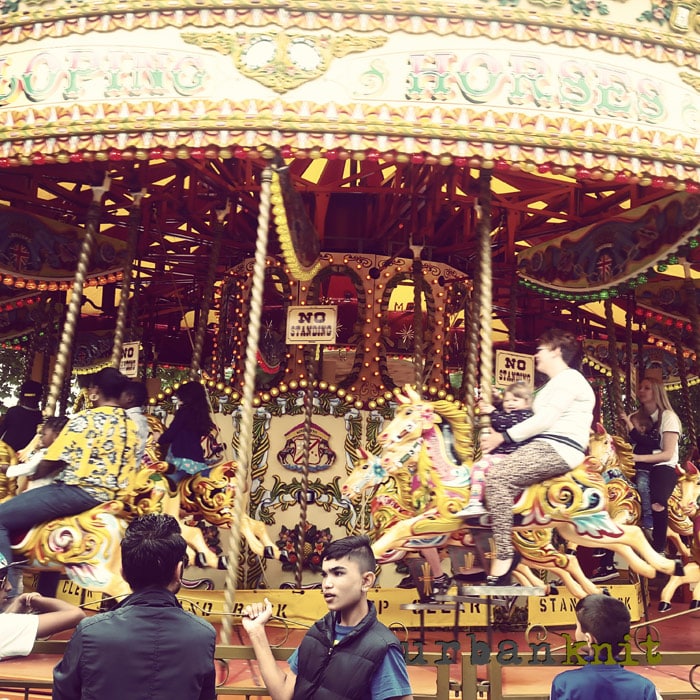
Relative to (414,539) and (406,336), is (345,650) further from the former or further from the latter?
(406,336)

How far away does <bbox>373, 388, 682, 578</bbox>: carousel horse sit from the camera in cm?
595

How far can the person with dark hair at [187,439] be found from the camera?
24.8 ft

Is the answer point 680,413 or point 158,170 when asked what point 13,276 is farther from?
point 680,413

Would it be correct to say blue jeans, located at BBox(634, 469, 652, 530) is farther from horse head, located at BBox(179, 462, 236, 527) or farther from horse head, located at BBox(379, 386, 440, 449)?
horse head, located at BBox(179, 462, 236, 527)

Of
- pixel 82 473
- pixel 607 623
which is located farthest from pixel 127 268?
pixel 607 623

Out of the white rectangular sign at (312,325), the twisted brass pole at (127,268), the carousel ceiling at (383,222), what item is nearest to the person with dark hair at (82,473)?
the white rectangular sign at (312,325)

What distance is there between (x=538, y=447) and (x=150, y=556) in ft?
12.4

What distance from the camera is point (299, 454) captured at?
29.7ft

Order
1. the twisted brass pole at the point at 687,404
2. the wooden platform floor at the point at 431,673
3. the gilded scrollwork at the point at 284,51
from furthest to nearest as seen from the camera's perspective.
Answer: the twisted brass pole at the point at 687,404 < the gilded scrollwork at the point at 284,51 < the wooden platform floor at the point at 431,673

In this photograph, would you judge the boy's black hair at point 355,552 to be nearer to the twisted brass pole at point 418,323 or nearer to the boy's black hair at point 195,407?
the boy's black hair at point 195,407

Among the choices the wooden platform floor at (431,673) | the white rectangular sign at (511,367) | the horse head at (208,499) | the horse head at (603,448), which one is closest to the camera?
the wooden platform floor at (431,673)

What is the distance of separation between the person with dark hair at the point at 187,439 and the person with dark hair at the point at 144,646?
16.0 feet

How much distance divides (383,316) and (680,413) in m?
17.9

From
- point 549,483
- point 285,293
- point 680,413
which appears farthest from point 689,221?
point 680,413
